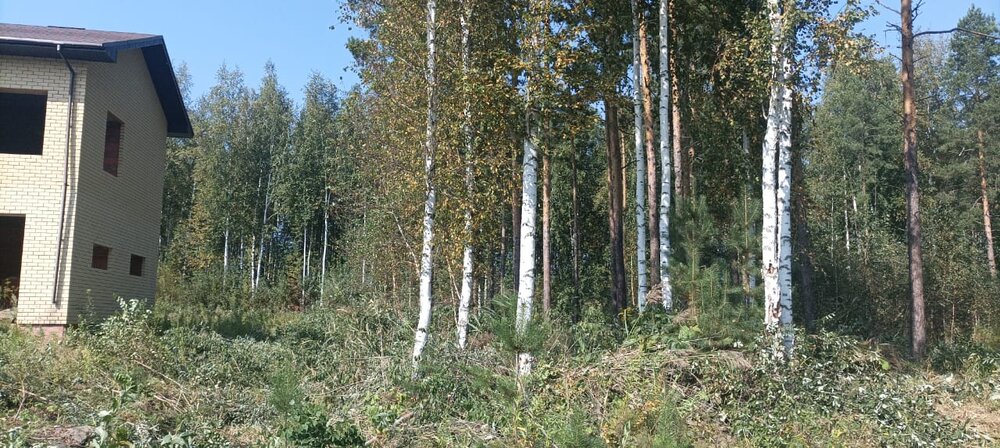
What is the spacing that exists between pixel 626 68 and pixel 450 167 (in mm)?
6159

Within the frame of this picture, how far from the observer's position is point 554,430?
8016mm

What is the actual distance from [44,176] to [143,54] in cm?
467

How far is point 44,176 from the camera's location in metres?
14.1

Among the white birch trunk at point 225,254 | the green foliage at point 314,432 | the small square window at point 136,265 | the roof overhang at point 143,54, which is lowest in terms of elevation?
the green foliage at point 314,432

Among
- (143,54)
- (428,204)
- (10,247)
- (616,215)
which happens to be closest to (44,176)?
(143,54)

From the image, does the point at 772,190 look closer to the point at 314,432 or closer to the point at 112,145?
the point at 314,432

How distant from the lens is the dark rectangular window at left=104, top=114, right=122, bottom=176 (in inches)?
658

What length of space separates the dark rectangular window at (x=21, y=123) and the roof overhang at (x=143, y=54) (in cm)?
265

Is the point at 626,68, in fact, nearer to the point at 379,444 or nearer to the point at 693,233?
the point at 693,233

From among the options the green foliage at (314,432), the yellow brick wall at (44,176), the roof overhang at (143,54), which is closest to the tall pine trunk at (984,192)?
the roof overhang at (143,54)

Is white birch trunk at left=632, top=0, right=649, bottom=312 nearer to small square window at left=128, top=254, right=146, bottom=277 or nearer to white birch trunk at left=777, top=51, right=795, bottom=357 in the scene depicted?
white birch trunk at left=777, top=51, right=795, bottom=357

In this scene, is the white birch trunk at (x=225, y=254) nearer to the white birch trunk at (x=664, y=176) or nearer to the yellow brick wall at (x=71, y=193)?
the yellow brick wall at (x=71, y=193)

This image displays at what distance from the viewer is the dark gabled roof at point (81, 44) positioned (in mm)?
13570

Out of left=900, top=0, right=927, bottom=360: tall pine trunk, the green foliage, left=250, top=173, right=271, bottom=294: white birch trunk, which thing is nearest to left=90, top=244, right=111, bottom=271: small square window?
the green foliage
